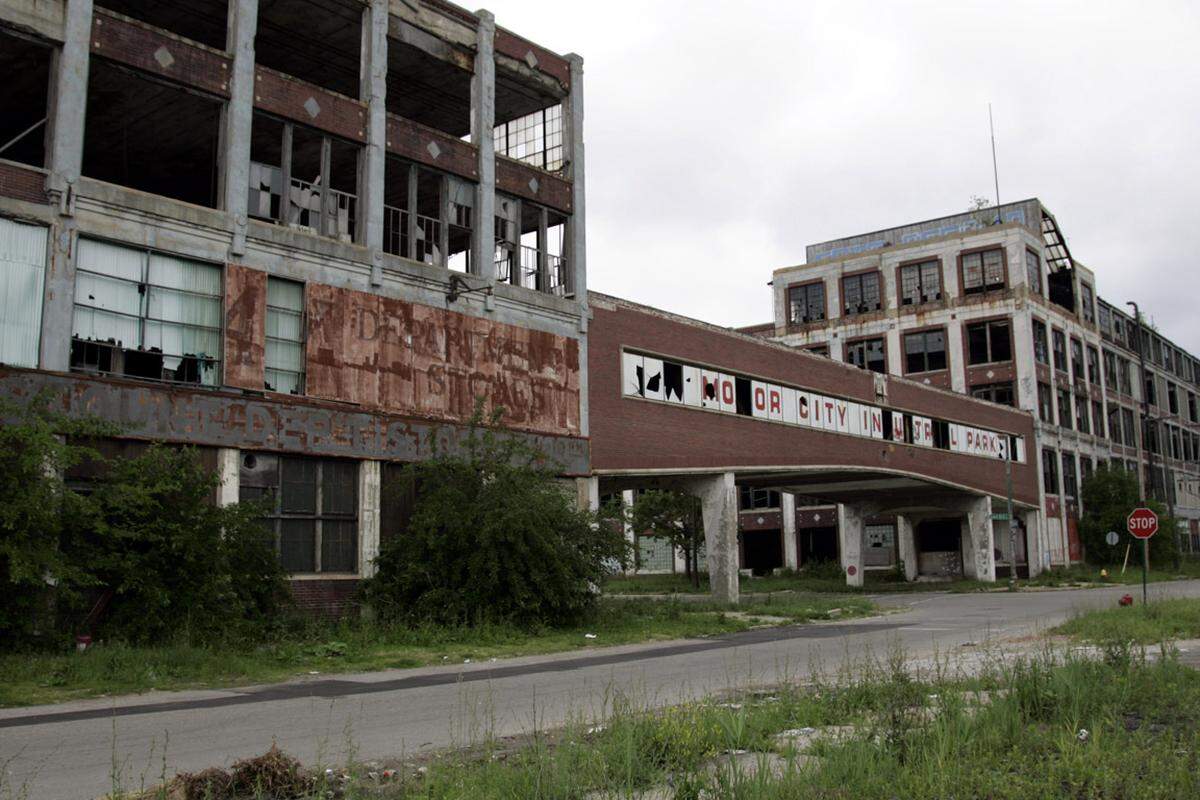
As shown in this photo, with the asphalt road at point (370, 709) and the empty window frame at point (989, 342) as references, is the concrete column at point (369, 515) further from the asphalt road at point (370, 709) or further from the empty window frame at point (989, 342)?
the empty window frame at point (989, 342)

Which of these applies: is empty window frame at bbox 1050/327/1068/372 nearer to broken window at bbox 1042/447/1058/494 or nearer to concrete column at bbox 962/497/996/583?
broken window at bbox 1042/447/1058/494

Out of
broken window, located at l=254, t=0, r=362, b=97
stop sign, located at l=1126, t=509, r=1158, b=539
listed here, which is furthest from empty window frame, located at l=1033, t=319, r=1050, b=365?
A: broken window, located at l=254, t=0, r=362, b=97

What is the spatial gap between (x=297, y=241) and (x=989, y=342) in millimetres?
51554

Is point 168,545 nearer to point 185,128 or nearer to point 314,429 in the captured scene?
point 314,429

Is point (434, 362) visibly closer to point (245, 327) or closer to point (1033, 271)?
point (245, 327)

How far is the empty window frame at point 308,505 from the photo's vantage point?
22.1m

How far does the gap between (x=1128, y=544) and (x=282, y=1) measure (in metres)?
57.8

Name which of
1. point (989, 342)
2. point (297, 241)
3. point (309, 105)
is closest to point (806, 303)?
point (989, 342)

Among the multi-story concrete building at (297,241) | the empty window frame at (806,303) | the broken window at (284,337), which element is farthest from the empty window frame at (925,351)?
the broken window at (284,337)

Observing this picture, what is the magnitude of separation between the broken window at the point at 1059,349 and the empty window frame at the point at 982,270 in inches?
221

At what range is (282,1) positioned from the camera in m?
25.6

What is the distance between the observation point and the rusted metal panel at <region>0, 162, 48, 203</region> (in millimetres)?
19141

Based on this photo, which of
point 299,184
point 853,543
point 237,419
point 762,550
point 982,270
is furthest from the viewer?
point 762,550

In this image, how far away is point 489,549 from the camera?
890 inches
